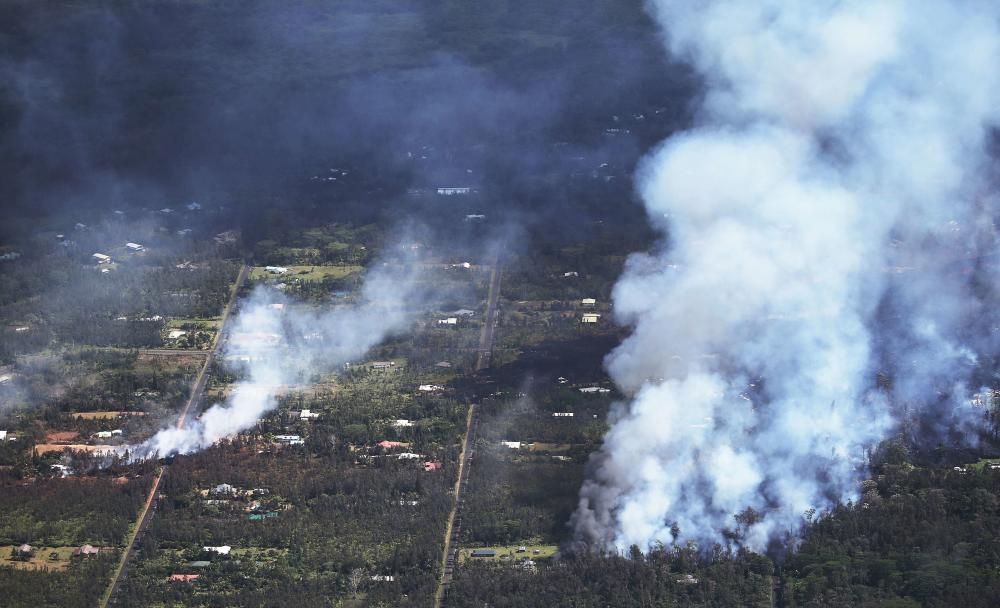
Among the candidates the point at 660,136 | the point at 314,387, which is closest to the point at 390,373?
the point at 314,387

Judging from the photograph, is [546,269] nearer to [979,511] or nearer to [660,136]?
[660,136]

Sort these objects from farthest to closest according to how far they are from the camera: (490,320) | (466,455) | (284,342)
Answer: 1. (490,320)
2. (284,342)
3. (466,455)

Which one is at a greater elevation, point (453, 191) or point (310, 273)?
point (453, 191)

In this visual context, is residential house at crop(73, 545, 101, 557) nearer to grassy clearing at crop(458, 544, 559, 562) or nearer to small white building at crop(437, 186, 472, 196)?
grassy clearing at crop(458, 544, 559, 562)

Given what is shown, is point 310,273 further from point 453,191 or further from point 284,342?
point 453,191

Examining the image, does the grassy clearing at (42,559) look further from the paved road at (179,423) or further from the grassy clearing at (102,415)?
the grassy clearing at (102,415)

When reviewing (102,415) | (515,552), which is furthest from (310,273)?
(515,552)
